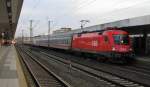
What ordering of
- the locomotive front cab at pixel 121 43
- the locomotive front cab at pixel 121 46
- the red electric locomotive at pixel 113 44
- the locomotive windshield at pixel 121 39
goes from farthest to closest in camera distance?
the locomotive windshield at pixel 121 39, the locomotive front cab at pixel 121 43, the red electric locomotive at pixel 113 44, the locomotive front cab at pixel 121 46

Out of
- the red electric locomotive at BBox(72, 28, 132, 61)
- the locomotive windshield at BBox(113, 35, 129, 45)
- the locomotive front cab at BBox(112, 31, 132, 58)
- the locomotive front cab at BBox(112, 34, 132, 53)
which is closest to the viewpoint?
the locomotive front cab at BBox(112, 31, 132, 58)

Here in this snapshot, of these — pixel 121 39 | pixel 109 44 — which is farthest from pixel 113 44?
pixel 121 39

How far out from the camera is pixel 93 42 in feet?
106

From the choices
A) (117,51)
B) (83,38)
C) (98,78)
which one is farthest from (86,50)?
(98,78)

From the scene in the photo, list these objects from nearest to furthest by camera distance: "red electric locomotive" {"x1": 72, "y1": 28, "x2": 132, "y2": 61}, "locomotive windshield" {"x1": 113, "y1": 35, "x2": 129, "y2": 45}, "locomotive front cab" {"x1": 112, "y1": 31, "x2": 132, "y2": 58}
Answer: "locomotive front cab" {"x1": 112, "y1": 31, "x2": 132, "y2": 58} → "red electric locomotive" {"x1": 72, "y1": 28, "x2": 132, "y2": 61} → "locomotive windshield" {"x1": 113, "y1": 35, "x2": 129, "y2": 45}

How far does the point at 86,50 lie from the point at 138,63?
647 centimetres

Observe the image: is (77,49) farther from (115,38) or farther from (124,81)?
(124,81)


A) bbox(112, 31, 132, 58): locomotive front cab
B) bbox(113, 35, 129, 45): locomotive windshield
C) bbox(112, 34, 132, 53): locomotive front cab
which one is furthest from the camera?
bbox(113, 35, 129, 45): locomotive windshield

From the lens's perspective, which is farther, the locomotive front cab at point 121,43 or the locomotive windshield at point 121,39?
the locomotive windshield at point 121,39

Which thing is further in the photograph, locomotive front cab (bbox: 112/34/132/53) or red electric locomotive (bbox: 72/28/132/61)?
locomotive front cab (bbox: 112/34/132/53)

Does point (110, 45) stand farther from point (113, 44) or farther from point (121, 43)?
point (121, 43)

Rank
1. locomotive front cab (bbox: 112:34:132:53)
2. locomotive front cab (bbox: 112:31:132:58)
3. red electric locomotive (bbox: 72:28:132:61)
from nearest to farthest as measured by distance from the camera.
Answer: locomotive front cab (bbox: 112:31:132:58) → red electric locomotive (bbox: 72:28:132:61) → locomotive front cab (bbox: 112:34:132:53)

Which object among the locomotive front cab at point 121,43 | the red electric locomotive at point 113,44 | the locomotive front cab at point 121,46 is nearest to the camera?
the locomotive front cab at point 121,46

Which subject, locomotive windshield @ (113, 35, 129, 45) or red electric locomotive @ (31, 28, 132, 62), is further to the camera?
locomotive windshield @ (113, 35, 129, 45)
